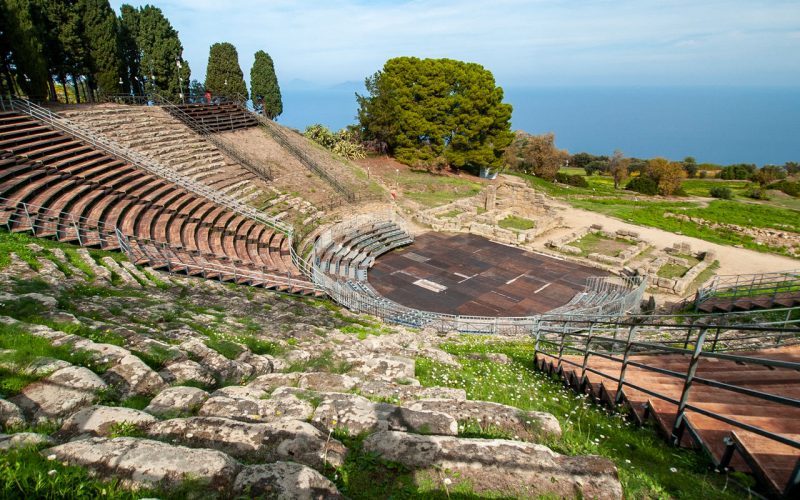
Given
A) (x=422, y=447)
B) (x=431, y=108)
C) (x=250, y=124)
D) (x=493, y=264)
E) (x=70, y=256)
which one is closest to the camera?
(x=422, y=447)

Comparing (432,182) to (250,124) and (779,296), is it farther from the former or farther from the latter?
(779,296)

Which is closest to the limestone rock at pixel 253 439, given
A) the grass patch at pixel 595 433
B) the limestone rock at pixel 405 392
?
the limestone rock at pixel 405 392

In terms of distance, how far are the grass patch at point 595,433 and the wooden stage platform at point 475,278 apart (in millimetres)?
11694

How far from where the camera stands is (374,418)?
524 centimetres

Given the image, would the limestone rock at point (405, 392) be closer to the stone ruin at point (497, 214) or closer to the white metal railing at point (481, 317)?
the white metal railing at point (481, 317)

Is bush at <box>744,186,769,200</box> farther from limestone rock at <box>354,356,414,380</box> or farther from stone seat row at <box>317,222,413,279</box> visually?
limestone rock at <box>354,356,414,380</box>

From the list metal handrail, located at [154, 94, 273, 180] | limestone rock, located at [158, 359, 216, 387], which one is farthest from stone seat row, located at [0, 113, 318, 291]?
limestone rock, located at [158, 359, 216, 387]

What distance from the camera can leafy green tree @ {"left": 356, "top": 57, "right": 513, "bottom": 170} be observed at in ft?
161

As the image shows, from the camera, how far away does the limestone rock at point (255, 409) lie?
5172mm

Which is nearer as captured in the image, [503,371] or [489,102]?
[503,371]

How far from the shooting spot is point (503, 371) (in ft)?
31.6

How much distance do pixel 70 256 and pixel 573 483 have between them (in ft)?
50.4

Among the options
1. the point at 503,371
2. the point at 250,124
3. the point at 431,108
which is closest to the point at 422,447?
the point at 503,371

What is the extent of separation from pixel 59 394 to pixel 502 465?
5.23 metres
